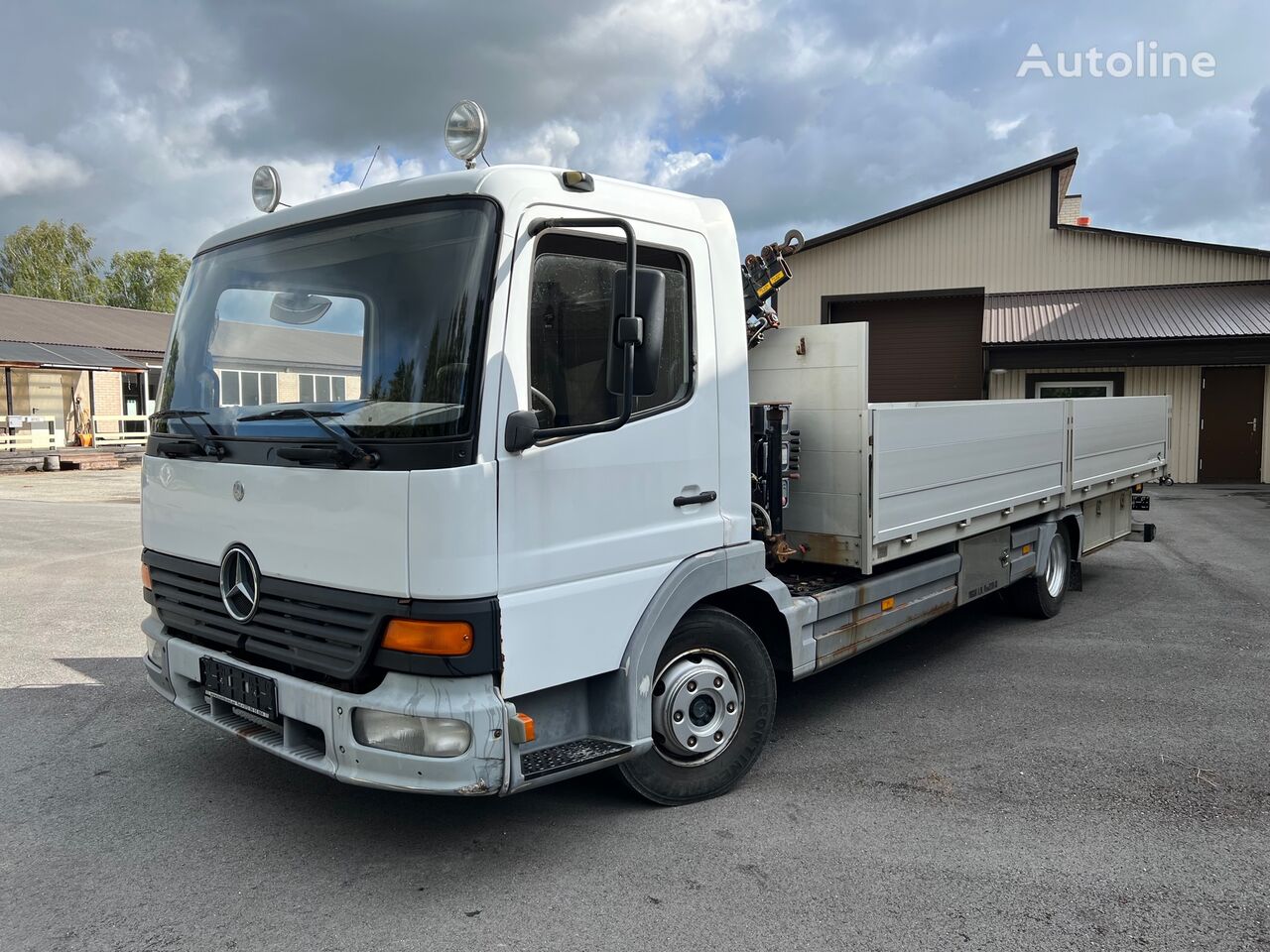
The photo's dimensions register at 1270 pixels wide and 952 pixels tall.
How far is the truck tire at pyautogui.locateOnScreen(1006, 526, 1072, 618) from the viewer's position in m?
7.26

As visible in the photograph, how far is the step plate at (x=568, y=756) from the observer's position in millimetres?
3213

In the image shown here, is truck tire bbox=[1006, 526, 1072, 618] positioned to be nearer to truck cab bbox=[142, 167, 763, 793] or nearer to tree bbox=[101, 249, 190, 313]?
truck cab bbox=[142, 167, 763, 793]

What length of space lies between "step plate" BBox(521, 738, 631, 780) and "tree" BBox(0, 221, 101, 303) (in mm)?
63493

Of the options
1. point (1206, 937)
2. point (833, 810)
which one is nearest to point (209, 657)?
point (833, 810)

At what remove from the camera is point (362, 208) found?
135 inches

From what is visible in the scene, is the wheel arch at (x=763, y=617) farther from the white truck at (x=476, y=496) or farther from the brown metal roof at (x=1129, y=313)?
the brown metal roof at (x=1129, y=313)

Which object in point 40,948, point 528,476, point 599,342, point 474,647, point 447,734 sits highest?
point 599,342

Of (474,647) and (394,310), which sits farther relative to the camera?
(394,310)

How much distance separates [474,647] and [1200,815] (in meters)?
3.07

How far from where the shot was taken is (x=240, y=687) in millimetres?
3535

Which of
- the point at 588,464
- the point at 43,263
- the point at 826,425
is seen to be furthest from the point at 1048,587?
the point at 43,263

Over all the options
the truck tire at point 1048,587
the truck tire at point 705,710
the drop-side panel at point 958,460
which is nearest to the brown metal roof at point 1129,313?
the truck tire at point 1048,587

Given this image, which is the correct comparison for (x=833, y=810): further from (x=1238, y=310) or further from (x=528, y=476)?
(x=1238, y=310)

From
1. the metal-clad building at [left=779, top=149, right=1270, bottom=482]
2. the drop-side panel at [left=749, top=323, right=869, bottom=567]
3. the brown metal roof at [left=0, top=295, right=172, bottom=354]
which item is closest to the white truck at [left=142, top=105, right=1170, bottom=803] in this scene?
the drop-side panel at [left=749, top=323, right=869, bottom=567]
